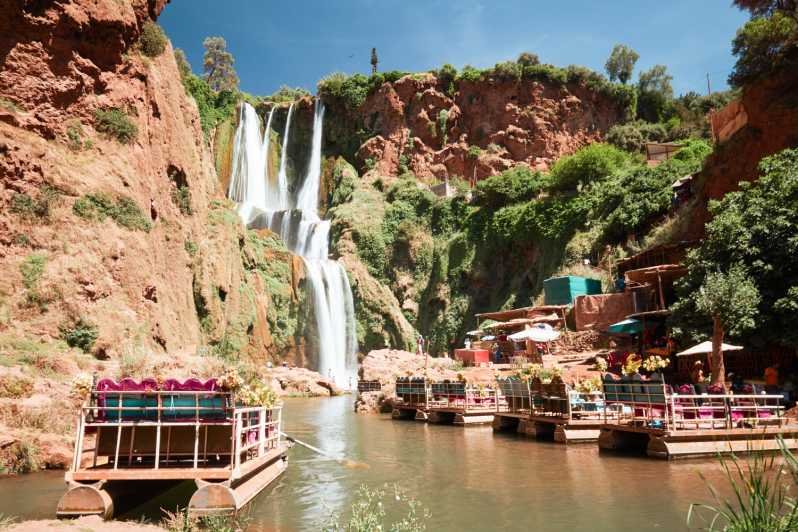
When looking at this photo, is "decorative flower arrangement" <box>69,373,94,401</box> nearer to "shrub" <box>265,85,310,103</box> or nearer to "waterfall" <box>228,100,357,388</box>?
"waterfall" <box>228,100,357,388</box>

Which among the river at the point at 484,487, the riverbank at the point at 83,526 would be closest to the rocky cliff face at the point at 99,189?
the river at the point at 484,487

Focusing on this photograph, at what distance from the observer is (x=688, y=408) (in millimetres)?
12141

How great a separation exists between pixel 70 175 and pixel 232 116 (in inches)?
1632

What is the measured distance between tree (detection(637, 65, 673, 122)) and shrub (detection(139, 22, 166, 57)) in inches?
1914

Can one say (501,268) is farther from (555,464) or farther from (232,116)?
(555,464)

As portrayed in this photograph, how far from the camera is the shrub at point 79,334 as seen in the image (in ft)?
60.3

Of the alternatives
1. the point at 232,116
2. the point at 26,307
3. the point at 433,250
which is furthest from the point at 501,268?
the point at 26,307

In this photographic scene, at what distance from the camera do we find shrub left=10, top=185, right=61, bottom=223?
19.7m

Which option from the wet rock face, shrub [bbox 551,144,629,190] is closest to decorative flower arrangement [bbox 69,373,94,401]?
shrub [bbox 551,144,629,190]

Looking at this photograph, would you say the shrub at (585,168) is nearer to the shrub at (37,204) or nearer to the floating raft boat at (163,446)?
the shrub at (37,204)

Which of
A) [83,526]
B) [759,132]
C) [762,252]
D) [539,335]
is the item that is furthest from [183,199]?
[759,132]

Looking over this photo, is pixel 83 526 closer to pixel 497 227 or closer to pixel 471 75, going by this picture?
pixel 497 227

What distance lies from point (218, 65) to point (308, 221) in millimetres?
33212

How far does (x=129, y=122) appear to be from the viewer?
991 inches
